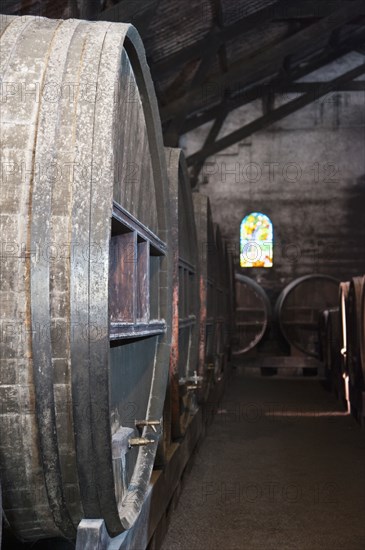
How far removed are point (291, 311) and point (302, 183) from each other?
4.24 m

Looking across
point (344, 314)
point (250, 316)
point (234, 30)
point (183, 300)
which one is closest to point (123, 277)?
point (183, 300)

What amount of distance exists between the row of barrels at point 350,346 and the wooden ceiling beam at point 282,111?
7073 mm

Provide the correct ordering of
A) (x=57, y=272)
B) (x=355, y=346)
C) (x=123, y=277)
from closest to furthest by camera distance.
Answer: (x=57, y=272)
(x=123, y=277)
(x=355, y=346)

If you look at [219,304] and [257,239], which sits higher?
[257,239]

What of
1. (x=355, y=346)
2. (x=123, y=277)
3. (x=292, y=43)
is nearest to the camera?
(x=123, y=277)

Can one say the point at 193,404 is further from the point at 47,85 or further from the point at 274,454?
the point at 47,85

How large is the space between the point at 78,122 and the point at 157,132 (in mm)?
928

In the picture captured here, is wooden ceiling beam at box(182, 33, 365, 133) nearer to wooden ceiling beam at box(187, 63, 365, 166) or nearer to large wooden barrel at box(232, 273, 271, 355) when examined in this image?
wooden ceiling beam at box(187, 63, 365, 166)

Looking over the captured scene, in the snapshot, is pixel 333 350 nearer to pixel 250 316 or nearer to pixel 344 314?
pixel 344 314

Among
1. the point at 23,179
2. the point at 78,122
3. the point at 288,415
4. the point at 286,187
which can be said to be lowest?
the point at 288,415

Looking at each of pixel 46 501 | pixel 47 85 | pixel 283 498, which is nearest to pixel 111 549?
pixel 46 501

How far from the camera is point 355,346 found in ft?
21.8

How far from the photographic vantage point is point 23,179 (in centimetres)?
147

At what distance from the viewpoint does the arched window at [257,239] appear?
52.0 feet
